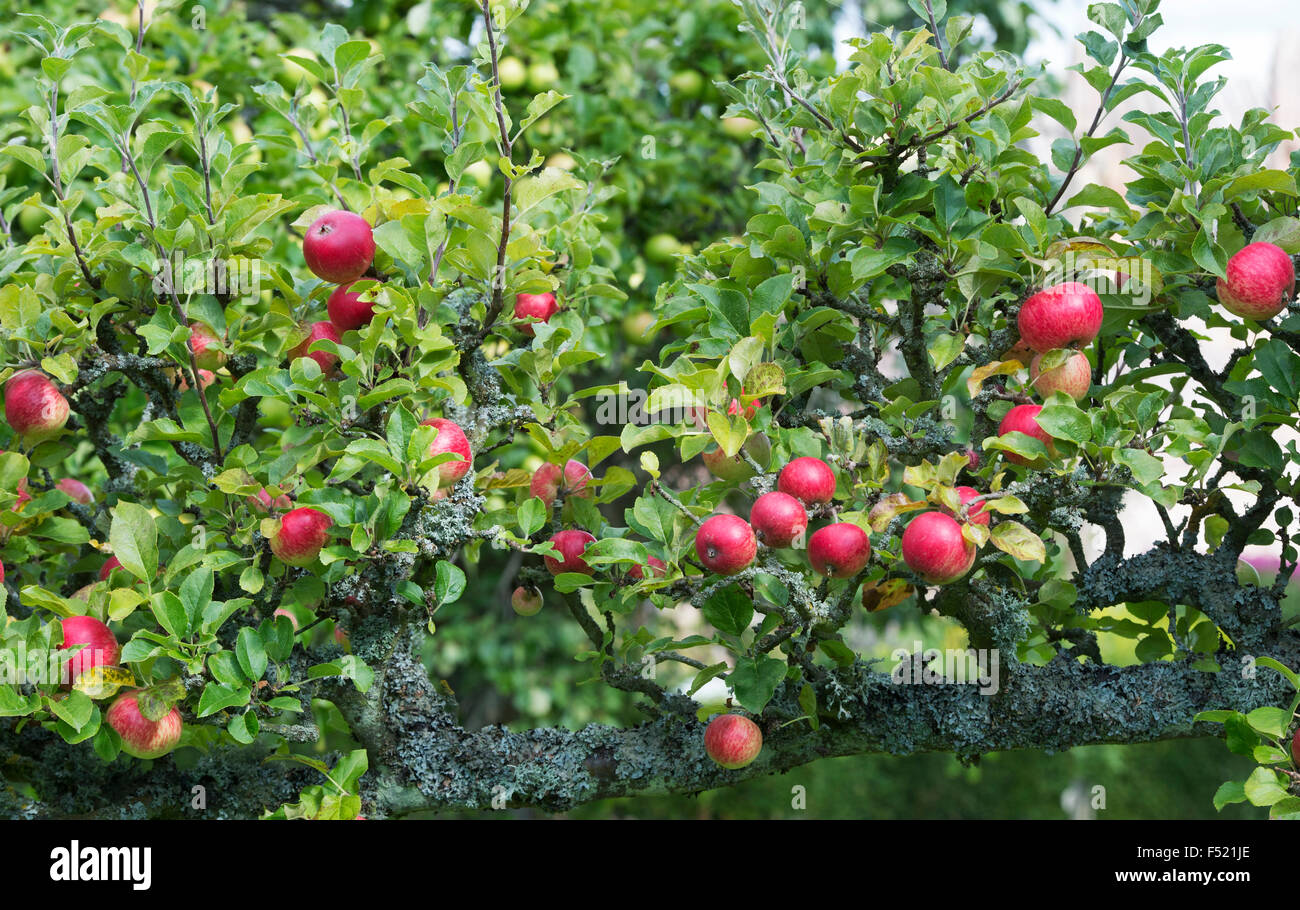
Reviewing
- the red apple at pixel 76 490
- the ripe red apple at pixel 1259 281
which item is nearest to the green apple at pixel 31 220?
the red apple at pixel 76 490

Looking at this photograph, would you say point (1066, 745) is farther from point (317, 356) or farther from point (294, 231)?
point (294, 231)

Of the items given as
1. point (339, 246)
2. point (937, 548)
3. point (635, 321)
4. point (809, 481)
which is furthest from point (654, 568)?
point (635, 321)

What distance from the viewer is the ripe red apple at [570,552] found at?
145 cm

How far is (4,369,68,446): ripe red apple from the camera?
54.1 inches

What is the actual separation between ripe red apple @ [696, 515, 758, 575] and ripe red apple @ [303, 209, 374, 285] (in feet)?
1.82

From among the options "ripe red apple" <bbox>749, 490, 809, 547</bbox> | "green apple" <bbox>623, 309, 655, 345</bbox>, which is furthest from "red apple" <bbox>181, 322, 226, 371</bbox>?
"green apple" <bbox>623, 309, 655, 345</bbox>

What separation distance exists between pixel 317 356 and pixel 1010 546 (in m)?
0.90

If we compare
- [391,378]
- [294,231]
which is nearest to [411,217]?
[391,378]

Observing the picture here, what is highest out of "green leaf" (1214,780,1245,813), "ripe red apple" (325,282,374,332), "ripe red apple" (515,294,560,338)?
"ripe red apple" (515,294,560,338)

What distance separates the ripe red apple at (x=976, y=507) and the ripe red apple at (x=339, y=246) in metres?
0.78

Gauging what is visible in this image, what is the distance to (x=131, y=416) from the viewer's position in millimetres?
2061

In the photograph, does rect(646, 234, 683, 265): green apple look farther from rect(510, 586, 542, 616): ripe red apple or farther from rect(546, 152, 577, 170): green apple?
rect(510, 586, 542, 616): ripe red apple

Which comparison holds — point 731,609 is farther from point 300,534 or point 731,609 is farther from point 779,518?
point 300,534

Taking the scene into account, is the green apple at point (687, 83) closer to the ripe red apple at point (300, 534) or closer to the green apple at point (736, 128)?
the green apple at point (736, 128)
